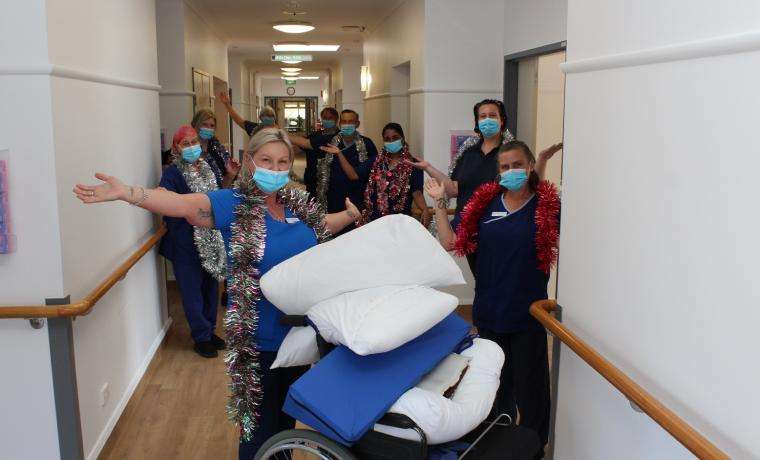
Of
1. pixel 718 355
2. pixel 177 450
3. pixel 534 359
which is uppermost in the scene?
pixel 718 355

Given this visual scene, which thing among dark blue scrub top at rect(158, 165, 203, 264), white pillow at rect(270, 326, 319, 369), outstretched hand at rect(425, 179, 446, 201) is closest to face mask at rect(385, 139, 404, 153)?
dark blue scrub top at rect(158, 165, 203, 264)

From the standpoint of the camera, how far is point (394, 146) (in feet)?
18.6

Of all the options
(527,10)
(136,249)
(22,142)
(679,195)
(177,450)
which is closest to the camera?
(679,195)

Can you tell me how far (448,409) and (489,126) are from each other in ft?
9.29

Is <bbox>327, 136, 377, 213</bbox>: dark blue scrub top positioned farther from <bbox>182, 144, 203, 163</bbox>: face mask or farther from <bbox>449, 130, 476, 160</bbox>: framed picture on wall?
<bbox>182, 144, 203, 163</bbox>: face mask

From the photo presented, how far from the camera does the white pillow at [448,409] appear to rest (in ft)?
6.37

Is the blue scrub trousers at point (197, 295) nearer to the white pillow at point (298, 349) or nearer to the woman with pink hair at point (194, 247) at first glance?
the woman with pink hair at point (194, 247)

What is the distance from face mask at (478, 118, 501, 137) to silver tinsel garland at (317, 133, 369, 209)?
78.9 inches

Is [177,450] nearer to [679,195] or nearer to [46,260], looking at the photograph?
[46,260]

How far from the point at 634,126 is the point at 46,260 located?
2120mm

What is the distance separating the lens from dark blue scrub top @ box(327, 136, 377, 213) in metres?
6.35

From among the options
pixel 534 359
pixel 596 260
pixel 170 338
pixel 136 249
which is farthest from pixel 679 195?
pixel 170 338

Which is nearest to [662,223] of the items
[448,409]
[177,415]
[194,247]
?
[448,409]

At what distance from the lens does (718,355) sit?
1.66 meters
